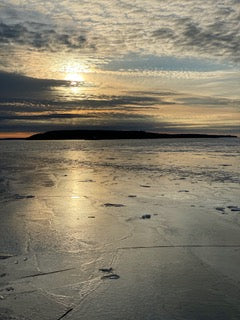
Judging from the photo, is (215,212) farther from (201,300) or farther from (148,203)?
(201,300)

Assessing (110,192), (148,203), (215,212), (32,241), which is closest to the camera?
(32,241)

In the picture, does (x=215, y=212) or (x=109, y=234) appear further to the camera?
(x=215, y=212)

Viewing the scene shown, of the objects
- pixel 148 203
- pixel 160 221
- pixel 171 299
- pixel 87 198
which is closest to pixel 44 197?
pixel 87 198

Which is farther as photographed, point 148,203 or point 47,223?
point 148,203

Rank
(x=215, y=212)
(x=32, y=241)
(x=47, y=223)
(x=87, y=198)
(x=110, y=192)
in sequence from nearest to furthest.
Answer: (x=32, y=241) < (x=47, y=223) < (x=215, y=212) < (x=87, y=198) < (x=110, y=192)

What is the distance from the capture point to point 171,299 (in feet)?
11.8

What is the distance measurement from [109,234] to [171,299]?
240cm

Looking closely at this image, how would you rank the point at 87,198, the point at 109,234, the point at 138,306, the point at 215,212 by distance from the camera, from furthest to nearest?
the point at 87,198
the point at 215,212
the point at 109,234
the point at 138,306

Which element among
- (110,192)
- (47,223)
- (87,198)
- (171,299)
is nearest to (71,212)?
(47,223)

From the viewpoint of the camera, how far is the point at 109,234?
5891mm

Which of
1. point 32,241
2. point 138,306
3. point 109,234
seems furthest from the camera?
point 109,234

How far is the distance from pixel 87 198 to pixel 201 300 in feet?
19.9

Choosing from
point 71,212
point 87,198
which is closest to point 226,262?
point 71,212

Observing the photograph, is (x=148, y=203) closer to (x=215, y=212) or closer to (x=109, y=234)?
(x=215, y=212)
